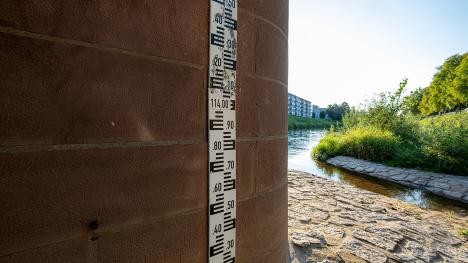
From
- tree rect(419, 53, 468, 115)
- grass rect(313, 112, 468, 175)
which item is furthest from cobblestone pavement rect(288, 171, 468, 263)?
tree rect(419, 53, 468, 115)

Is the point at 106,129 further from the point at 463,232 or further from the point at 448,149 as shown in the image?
the point at 448,149

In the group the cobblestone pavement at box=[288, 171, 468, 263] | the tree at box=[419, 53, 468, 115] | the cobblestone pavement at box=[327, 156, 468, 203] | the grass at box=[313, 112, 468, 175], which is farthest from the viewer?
the tree at box=[419, 53, 468, 115]

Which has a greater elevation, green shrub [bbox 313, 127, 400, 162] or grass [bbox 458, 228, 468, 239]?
green shrub [bbox 313, 127, 400, 162]

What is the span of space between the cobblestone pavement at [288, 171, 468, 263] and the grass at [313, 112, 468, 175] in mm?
4754

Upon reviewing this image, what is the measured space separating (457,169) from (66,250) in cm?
1101

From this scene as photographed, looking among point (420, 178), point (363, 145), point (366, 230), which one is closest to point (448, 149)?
point (420, 178)

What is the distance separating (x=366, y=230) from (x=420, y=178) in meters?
6.09

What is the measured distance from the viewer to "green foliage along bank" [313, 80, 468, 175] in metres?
9.67

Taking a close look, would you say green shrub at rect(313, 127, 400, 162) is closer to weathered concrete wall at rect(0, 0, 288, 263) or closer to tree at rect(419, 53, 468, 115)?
weathered concrete wall at rect(0, 0, 288, 263)

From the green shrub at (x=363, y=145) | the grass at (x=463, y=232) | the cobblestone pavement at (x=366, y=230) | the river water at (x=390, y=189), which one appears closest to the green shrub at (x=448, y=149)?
the green shrub at (x=363, y=145)

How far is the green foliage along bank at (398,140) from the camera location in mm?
9672

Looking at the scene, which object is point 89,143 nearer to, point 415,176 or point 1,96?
Result: point 1,96

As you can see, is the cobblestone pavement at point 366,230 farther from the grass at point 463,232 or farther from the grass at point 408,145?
the grass at point 408,145

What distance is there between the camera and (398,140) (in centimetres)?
1278
